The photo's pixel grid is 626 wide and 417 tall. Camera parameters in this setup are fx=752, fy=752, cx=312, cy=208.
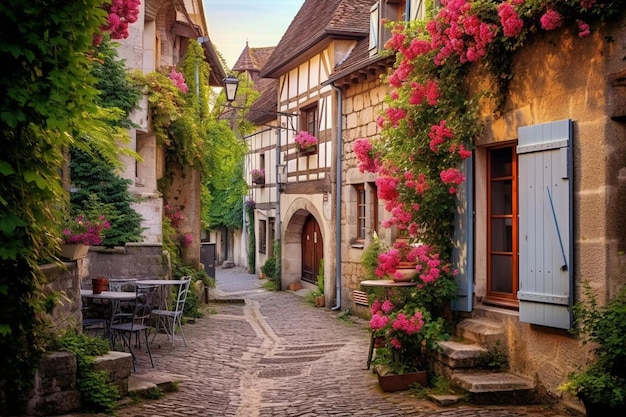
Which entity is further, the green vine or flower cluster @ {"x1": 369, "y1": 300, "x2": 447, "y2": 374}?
flower cluster @ {"x1": 369, "y1": 300, "x2": 447, "y2": 374}

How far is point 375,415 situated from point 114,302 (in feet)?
12.4

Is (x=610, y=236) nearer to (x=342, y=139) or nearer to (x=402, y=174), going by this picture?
(x=402, y=174)

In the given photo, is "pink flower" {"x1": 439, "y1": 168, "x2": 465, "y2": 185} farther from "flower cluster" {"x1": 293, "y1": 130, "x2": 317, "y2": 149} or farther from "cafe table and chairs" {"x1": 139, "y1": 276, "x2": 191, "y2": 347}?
A: "flower cluster" {"x1": 293, "y1": 130, "x2": 317, "y2": 149}

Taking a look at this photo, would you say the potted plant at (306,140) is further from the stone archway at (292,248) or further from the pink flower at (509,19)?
the pink flower at (509,19)

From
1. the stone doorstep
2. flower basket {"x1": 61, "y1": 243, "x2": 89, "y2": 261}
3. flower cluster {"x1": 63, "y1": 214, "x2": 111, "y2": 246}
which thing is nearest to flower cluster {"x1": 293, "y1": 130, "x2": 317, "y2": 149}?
flower cluster {"x1": 63, "y1": 214, "x2": 111, "y2": 246}

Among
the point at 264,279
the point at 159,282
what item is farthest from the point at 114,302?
the point at 264,279

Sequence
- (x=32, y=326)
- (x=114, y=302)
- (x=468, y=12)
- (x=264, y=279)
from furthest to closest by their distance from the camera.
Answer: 1. (x=264, y=279)
2. (x=114, y=302)
3. (x=468, y=12)
4. (x=32, y=326)

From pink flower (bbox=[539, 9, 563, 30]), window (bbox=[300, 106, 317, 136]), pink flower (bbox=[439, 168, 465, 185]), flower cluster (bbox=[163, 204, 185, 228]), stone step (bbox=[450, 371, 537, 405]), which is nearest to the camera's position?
pink flower (bbox=[539, 9, 563, 30])

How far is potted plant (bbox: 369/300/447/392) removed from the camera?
24.2 feet

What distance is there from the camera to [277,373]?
8.99 m

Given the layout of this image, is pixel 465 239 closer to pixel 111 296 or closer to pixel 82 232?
pixel 82 232

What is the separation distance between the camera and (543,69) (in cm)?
662

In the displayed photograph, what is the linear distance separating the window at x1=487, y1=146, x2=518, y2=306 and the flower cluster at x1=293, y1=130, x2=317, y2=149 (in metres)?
9.49

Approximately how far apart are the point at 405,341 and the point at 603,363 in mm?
2338
